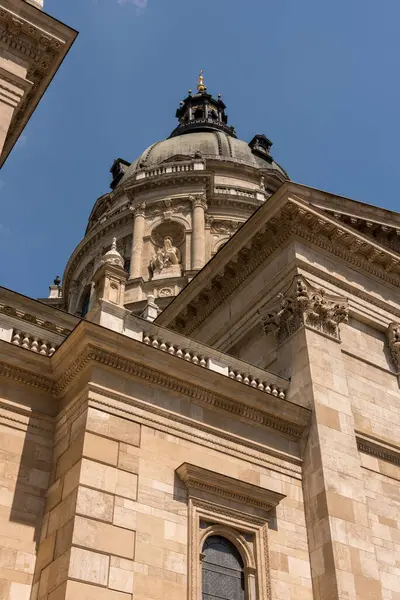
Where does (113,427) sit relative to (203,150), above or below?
below

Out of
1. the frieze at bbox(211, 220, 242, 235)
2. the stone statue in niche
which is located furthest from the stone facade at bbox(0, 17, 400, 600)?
the frieze at bbox(211, 220, 242, 235)

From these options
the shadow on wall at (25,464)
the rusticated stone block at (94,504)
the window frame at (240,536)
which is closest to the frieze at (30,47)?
the shadow on wall at (25,464)

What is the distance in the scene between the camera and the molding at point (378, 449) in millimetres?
18594

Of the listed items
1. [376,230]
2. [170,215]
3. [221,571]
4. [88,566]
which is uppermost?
[170,215]

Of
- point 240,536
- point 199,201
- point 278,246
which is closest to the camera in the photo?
point 240,536

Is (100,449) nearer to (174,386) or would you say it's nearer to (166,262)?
(174,386)

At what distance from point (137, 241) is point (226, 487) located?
3228 centimetres

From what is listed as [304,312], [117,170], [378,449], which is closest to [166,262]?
[117,170]

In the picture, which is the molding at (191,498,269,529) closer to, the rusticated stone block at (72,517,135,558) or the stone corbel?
the rusticated stone block at (72,517,135,558)

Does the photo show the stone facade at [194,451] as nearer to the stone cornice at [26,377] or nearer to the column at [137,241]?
the stone cornice at [26,377]

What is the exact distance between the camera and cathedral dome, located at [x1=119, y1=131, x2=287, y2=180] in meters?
54.8

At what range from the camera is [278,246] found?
865 inches

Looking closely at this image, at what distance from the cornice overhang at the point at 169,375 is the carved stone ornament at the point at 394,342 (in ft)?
15.4

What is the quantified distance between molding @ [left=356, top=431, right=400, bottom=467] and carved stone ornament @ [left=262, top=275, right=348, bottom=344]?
2.91m
